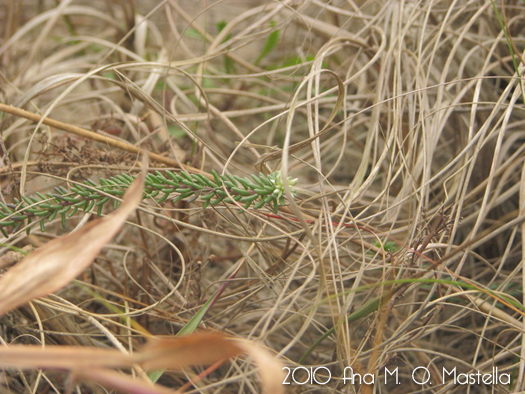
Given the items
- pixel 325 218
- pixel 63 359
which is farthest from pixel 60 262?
pixel 325 218

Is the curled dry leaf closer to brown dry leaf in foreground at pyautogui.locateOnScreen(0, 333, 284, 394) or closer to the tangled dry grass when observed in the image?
brown dry leaf in foreground at pyautogui.locateOnScreen(0, 333, 284, 394)

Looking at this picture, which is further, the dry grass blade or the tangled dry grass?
the tangled dry grass

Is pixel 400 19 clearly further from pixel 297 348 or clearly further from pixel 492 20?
pixel 297 348

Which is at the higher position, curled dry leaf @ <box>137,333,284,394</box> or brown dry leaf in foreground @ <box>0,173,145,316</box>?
brown dry leaf in foreground @ <box>0,173,145,316</box>

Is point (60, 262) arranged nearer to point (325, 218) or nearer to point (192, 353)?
point (192, 353)

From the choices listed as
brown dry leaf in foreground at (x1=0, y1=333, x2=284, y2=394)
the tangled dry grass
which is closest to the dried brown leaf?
brown dry leaf in foreground at (x1=0, y1=333, x2=284, y2=394)
